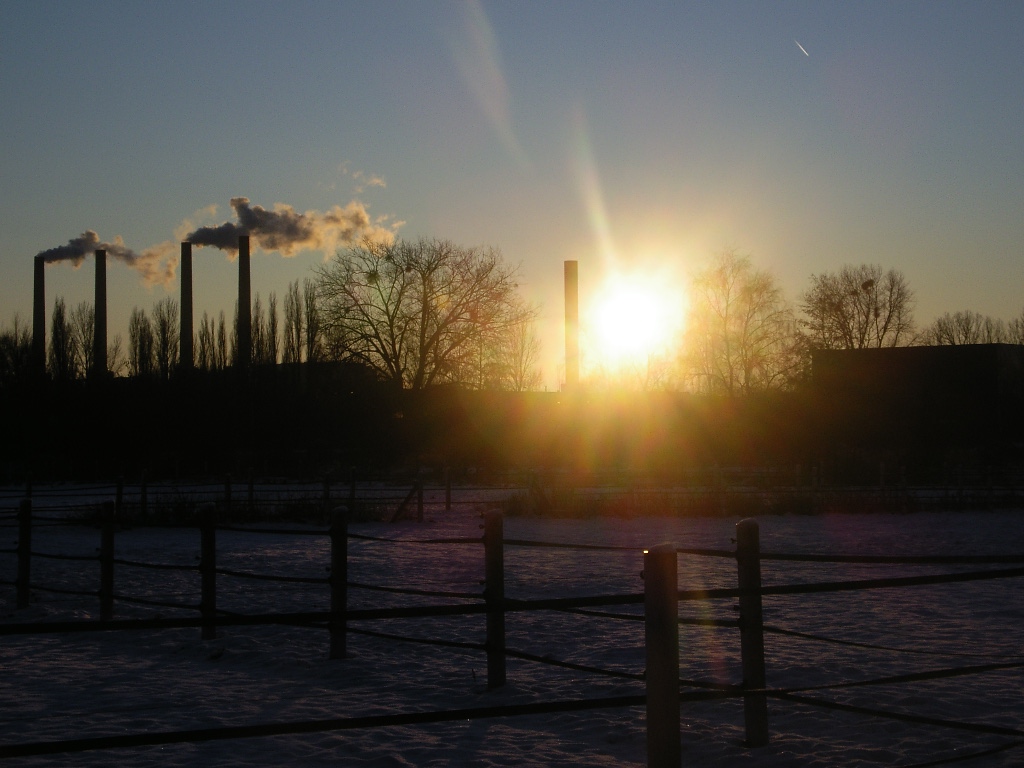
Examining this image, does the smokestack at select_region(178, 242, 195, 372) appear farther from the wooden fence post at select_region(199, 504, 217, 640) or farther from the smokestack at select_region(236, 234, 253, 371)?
the wooden fence post at select_region(199, 504, 217, 640)

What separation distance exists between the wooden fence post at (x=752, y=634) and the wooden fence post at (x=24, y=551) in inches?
312

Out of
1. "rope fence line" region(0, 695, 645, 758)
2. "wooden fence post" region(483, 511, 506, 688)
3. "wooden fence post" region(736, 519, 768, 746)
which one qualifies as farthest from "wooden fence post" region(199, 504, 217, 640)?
"rope fence line" region(0, 695, 645, 758)

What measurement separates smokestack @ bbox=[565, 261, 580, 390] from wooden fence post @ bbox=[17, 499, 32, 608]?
4643 centimetres

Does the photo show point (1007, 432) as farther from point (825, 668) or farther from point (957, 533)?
point (825, 668)

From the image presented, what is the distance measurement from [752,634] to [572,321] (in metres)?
52.2

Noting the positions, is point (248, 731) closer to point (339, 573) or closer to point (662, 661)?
point (662, 661)

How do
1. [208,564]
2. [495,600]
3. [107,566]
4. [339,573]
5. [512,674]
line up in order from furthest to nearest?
[107,566], [208,564], [339,573], [512,674], [495,600]

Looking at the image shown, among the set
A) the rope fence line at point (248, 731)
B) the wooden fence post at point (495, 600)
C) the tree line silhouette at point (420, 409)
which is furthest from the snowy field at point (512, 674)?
the tree line silhouette at point (420, 409)

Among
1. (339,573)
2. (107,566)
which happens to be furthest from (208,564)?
(107,566)

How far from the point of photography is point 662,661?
13.2ft

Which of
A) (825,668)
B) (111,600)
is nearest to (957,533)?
(825,668)

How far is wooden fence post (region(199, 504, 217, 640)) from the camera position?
8594mm

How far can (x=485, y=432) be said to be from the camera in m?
49.8

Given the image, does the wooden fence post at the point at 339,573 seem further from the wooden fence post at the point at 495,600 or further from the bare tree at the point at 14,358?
the bare tree at the point at 14,358
